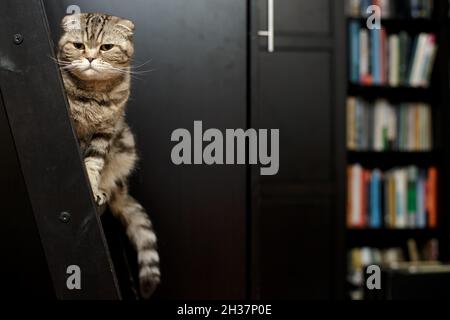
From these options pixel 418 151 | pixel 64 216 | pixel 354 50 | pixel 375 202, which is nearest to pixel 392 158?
pixel 418 151

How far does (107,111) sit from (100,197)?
0.72 feet

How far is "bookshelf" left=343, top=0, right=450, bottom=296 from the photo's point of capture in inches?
96.1

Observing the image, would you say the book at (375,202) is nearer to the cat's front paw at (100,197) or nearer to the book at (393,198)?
the book at (393,198)

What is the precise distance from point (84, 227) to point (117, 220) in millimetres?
202

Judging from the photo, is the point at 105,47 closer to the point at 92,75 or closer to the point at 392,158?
the point at 92,75

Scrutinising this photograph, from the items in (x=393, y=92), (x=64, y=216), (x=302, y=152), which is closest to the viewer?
(x=64, y=216)

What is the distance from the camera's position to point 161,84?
1.36 metres

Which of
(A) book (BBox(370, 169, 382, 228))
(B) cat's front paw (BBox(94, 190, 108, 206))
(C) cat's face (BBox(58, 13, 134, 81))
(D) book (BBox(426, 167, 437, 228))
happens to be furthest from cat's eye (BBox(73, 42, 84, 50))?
(D) book (BBox(426, 167, 437, 228))

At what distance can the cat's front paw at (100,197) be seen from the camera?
50.5 inches

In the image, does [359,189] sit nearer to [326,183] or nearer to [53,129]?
[326,183]

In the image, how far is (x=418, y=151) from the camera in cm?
247

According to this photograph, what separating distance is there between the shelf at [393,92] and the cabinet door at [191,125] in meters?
1.20

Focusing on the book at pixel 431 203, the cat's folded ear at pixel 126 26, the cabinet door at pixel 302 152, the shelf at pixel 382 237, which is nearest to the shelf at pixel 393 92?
the cabinet door at pixel 302 152

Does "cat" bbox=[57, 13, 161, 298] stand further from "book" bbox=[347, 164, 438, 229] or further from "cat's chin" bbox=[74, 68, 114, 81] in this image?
"book" bbox=[347, 164, 438, 229]
